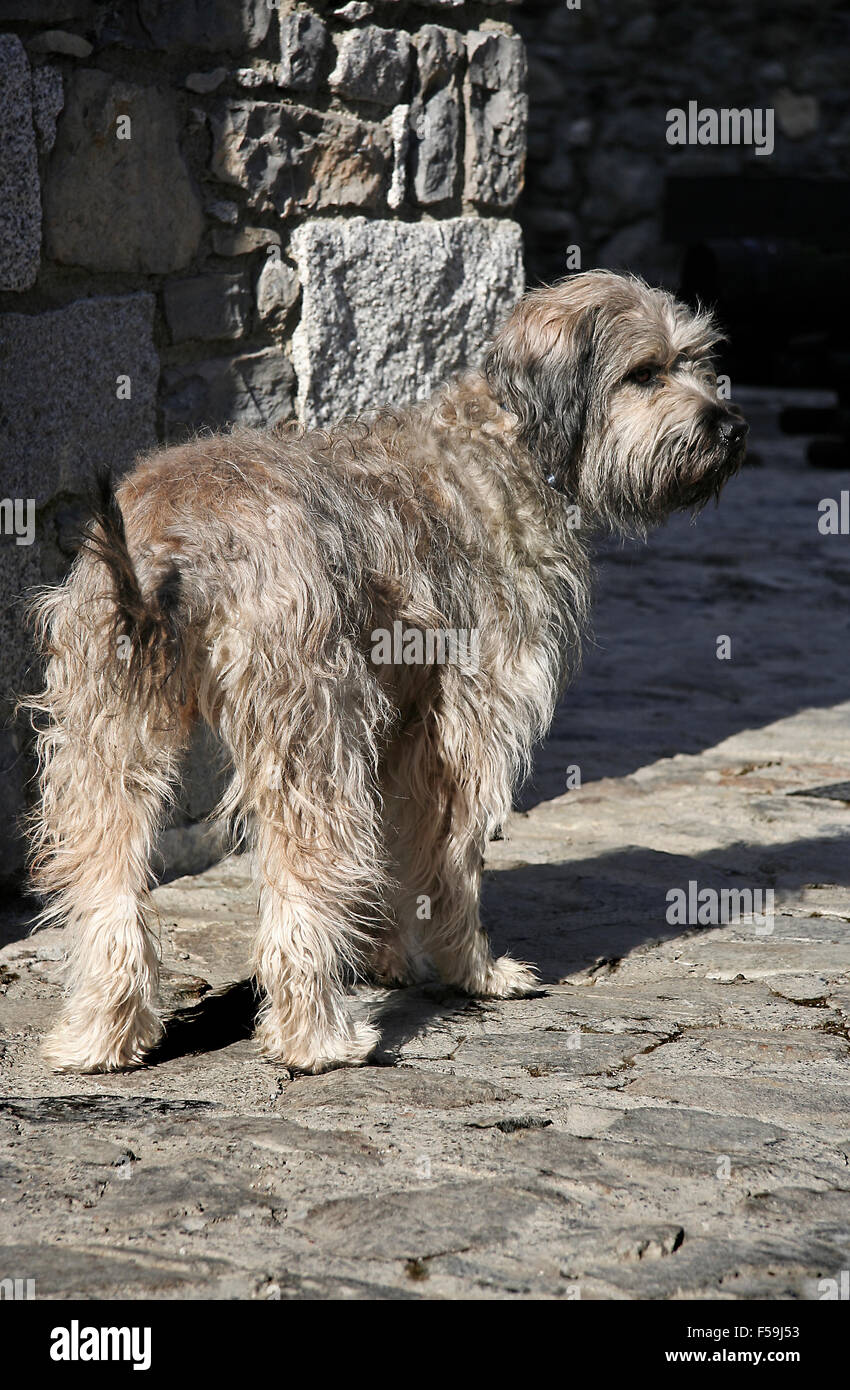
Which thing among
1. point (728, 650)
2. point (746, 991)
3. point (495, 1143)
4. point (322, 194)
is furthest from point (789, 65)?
point (495, 1143)

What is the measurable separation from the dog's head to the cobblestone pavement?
1390 millimetres

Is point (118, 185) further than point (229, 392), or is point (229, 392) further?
point (229, 392)

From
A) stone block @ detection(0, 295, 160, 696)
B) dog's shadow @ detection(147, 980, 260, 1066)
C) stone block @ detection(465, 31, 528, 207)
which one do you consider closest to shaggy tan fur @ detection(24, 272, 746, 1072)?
dog's shadow @ detection(147, 980, 260, 1066)

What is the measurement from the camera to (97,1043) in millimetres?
3426

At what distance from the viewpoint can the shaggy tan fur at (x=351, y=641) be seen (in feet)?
10.5

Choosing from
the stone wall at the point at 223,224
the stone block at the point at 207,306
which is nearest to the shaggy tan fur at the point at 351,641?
the stone wall at the point at 223,224

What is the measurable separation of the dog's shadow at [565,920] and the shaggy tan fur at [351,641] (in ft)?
0.51

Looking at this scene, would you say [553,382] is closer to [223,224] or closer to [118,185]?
[223,224]

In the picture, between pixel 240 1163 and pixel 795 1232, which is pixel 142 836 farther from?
pixel 795 1232

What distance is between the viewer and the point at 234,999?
13.2ft

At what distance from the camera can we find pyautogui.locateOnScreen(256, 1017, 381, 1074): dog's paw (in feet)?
11.3

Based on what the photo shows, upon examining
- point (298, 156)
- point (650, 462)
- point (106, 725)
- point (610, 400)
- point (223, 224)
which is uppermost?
point (298, 156)

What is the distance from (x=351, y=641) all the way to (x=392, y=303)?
Answer: 2.05 metres

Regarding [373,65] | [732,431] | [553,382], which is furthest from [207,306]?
[732,431]
